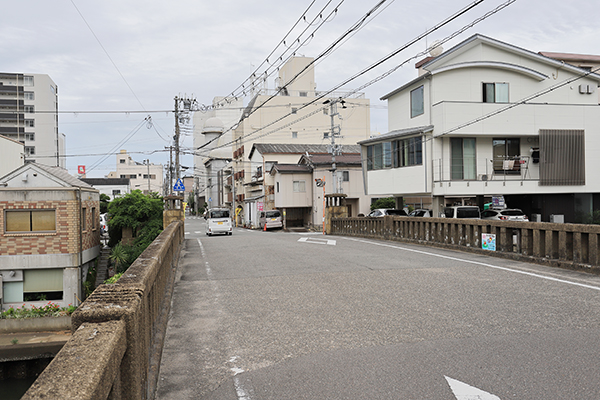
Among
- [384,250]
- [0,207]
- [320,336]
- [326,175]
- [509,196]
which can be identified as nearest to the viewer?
[320,336]

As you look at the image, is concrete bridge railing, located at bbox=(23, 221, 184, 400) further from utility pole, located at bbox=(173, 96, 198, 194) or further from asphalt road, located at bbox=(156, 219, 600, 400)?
utility pole, located at bbox=(173, 96, 198, 194)

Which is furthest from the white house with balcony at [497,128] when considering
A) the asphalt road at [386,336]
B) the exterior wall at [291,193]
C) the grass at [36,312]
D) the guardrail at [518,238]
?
the exterior wall at [291,193]

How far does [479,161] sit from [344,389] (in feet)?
77.4

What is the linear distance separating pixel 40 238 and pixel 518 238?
24.0 m

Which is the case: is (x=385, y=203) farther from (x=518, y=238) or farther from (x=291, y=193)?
(x=518, y=238)

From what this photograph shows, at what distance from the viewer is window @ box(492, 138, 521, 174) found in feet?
84.5

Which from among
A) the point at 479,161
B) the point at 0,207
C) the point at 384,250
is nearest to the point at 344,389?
the point at 384,250

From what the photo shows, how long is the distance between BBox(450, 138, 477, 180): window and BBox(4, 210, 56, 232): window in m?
22.2

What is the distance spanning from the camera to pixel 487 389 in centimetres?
412

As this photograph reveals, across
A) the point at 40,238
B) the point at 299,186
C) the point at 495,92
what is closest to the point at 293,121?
the point at 299,186

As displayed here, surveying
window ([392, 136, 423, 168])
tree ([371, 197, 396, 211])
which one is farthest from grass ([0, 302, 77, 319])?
tree ([371, 197, 396, 211])

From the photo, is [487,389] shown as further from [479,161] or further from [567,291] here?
[479,161]

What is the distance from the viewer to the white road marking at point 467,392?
3.97 metres

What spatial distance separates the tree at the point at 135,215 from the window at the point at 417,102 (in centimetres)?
1763
